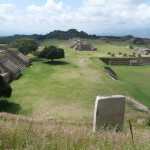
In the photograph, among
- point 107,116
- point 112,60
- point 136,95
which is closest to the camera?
point 107,116

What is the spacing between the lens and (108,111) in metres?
9.64

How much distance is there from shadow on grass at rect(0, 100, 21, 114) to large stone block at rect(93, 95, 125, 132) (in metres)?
12.0

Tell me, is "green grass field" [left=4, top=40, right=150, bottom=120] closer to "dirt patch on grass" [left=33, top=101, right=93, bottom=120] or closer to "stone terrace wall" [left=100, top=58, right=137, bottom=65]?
"dirt patch on grass" [left=33, top=101, right=93, bottom=120]

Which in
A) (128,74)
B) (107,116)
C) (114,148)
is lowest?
(128,74)

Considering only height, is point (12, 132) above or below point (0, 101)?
above

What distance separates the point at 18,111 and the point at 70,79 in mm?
13120

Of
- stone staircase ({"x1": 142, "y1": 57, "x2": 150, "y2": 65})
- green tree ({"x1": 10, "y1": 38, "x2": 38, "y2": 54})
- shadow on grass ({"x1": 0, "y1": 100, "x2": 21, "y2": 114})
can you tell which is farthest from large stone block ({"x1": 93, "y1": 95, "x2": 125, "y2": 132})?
stone staircase ({"x1": 142, "y1": 57, "x2": 150, "y2": 65})

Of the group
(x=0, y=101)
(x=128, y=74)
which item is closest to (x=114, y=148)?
(x=0, y=101)

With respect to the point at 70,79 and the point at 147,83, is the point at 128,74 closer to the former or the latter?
the point at 147,83

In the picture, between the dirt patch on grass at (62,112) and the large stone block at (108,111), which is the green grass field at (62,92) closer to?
the dirt patch on grass at (62,112)

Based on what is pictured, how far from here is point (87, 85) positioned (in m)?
29.1

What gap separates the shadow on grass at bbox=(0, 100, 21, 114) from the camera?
2067 centimetres

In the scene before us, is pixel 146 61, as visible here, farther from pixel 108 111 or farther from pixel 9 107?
pixel 108 111

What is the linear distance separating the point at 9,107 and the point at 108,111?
13.7 metres
